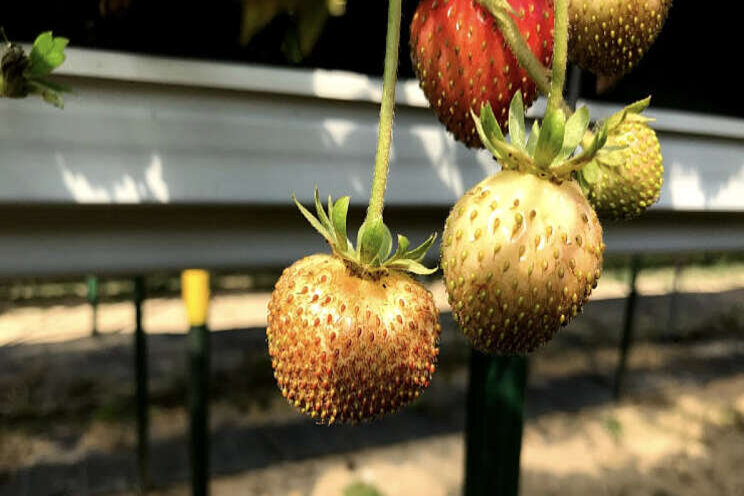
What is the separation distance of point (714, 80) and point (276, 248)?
3.01 ft

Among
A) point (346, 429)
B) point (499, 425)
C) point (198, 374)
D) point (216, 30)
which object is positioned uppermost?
point (216, 30)

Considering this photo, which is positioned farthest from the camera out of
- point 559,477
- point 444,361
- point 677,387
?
point 444,361

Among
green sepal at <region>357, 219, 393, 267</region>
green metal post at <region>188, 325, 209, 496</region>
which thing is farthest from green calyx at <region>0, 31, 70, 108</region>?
green metal post at <region>188, 325, 209, 496</region>

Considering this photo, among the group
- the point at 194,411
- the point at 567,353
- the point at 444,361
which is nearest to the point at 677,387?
the point at 567,353

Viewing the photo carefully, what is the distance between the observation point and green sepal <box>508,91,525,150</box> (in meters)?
0.29

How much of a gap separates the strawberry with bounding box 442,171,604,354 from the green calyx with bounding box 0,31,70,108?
0.34 metres

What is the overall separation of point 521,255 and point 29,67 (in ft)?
1.33

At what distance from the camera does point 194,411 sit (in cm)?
217

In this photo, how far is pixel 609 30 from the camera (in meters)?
0.30

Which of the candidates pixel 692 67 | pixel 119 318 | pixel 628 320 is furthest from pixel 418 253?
pixel 119 318

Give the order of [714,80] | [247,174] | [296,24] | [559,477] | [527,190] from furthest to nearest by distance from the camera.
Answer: [559,477], [714,80], [247,174], [296,24], [527,190]

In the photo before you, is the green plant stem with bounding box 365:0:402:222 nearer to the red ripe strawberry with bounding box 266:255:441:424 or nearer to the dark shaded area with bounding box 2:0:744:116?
the red ripe strawberry with bounding box 266:255:441:424

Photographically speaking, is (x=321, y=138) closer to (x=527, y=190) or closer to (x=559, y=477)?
(x=527, y=190)

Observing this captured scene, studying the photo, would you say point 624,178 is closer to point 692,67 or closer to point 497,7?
point 497,7
